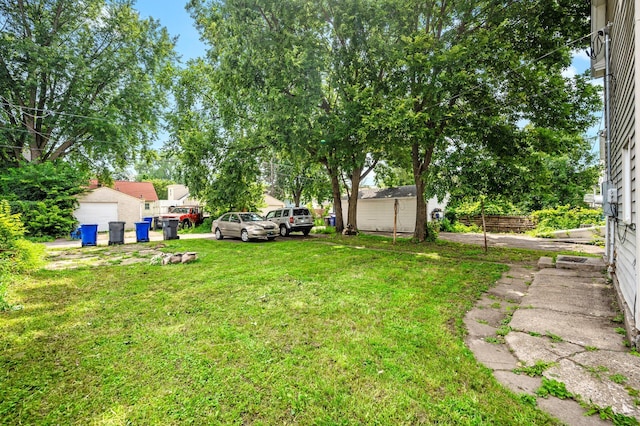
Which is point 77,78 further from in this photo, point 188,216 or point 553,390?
point 553,390

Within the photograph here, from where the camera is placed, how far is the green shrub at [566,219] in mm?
15336

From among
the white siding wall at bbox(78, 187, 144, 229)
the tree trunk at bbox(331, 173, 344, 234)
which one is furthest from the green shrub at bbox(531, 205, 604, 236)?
the white siding wall at bbox(78, 187, 144, 229)

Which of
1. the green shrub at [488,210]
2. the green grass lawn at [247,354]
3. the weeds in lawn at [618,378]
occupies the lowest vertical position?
the green grass lawn at [247,354]

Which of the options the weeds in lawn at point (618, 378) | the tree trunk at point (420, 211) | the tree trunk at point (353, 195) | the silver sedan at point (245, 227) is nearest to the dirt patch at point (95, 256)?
the silver sedan at point (245, 227)

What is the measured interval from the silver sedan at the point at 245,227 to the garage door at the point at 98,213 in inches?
466

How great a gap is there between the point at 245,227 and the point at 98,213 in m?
14.7

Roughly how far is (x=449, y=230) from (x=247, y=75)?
14.7 metres

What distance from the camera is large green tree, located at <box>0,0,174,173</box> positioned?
1433cm

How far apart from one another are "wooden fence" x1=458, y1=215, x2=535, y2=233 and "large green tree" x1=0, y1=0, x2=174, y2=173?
21.3 metres

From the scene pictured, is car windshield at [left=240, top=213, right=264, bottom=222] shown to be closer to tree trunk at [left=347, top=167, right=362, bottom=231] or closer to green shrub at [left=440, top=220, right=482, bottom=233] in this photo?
tree trunk at [left=347, top=167, right=362, bottom=231]

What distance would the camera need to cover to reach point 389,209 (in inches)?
770

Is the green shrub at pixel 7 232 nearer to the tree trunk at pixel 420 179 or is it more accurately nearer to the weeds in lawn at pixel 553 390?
the weeds in lawn at pixel 553 390

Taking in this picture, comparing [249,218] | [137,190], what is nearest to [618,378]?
[249,218]

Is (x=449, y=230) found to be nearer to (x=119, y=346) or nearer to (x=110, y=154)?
(x=119, y=346)
